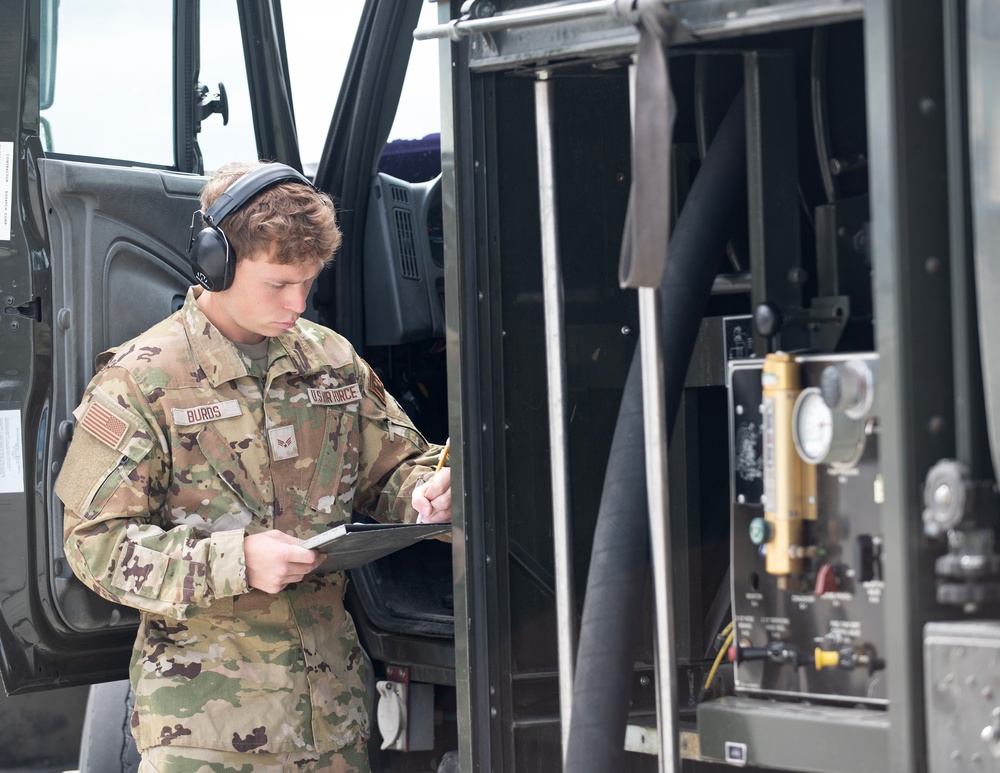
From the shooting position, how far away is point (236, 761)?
257cm

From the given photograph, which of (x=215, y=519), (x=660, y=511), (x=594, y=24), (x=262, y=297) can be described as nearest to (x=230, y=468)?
(x=215, y=519)

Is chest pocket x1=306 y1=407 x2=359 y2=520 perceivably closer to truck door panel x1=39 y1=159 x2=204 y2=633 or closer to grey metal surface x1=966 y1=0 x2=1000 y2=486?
truck door panel x1=39 y1=159 x2=204 y2=633

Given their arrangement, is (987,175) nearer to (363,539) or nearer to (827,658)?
(827,658)

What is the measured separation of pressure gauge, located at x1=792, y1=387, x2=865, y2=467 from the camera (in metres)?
1.76

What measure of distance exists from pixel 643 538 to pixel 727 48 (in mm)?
764

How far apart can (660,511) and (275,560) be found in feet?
2.84

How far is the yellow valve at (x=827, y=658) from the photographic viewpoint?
1808 mm

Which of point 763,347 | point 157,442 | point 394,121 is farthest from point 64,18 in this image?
point 763,347

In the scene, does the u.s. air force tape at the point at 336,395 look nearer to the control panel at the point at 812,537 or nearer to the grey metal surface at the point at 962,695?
the control panel at the point at 812,537

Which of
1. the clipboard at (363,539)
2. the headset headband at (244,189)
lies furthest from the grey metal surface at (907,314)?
the headset headband at (244,189)

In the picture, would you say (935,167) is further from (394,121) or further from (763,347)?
(394,121)

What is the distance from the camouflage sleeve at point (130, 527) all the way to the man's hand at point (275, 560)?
0.08 ft

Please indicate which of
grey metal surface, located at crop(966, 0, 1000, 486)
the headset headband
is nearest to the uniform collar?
the headset headband

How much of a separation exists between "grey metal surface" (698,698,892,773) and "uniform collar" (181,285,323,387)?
120 cm
